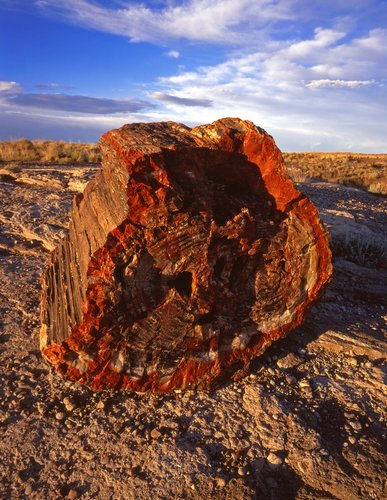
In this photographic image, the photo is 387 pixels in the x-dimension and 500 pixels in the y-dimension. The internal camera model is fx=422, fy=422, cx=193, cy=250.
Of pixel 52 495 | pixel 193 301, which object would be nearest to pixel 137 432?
pixel 52 495

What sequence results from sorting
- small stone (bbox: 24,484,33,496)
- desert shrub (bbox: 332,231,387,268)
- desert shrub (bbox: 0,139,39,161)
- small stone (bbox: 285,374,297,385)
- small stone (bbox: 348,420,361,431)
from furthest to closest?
desert shrub (bbox: 0,139,39,161) → desert shrub (bbox: 332,231,387,268) → small stone (bbox: 285,374,297,385) → small stone (bbox: 348,420,361,431) → small stone (bbox: 24,484,33,496)

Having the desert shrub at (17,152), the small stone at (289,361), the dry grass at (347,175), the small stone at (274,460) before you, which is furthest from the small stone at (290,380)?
the desert shrub at (17,152)

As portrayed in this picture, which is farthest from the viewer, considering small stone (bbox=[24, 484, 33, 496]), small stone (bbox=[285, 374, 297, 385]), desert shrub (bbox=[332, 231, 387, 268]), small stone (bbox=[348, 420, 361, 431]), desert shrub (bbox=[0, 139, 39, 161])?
desert shrub (bbox=[0, 139, 39, 161])

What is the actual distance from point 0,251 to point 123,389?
12.3 ft

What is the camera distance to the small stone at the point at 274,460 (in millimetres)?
2681

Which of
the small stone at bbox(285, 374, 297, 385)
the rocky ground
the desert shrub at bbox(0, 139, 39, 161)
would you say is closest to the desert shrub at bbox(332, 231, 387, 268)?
the rocky ground

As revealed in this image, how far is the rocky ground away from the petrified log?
25 cm

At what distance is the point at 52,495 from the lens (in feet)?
8.07

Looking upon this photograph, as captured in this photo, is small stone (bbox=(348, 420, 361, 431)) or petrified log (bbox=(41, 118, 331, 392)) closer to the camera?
petrified log (bbox=(41, 118, 331, 392))

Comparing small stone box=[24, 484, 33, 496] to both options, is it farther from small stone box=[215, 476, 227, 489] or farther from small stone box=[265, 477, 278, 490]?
small stone box=[265, 477, 278, 490]

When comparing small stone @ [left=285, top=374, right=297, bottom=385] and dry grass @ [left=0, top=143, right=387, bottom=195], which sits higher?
dry grass @ [left=0, top=143, right=387, bottom=195]

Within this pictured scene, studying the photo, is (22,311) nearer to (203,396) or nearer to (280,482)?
(203,396)

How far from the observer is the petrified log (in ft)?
9.11

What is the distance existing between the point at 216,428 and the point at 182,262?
1176 mm
